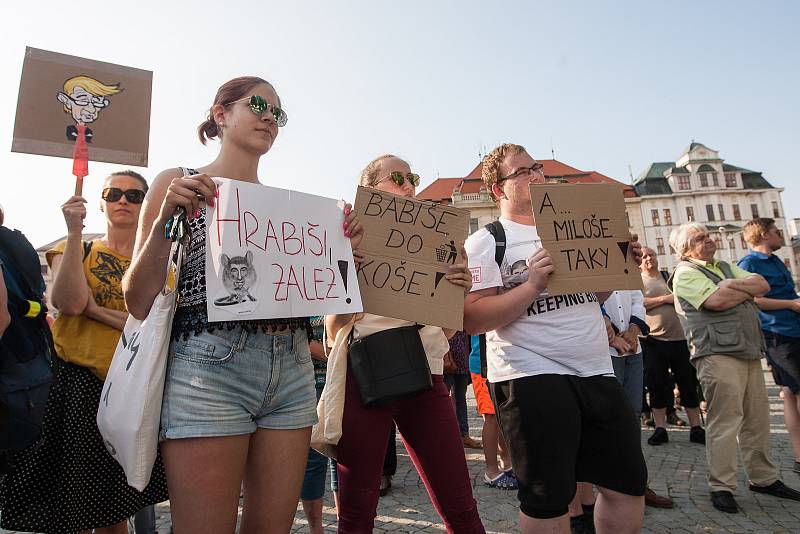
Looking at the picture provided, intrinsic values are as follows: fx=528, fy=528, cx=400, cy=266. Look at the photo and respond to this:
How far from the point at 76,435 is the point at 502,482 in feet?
10.9

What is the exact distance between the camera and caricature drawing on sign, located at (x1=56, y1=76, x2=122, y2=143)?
105 inches

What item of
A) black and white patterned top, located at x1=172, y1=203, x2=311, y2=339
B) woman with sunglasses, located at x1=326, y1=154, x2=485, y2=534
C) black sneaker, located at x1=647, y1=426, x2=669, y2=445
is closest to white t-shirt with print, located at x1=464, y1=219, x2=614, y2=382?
woman with sunglasses, located at x1=326, y1=154, x2=485, y2=534

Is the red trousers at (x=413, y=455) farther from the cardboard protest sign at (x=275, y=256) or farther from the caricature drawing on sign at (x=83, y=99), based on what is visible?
the caricature drawing on sign at (x=83, y=99)

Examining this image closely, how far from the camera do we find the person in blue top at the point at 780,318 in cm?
465

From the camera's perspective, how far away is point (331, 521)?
3.84m

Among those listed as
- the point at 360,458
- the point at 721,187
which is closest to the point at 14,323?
the point at 360,458

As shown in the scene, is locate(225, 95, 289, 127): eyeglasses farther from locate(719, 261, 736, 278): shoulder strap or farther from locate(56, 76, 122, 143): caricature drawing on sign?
locate(719, 261, 736, 278): shoulder strap

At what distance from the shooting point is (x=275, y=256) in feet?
6.00

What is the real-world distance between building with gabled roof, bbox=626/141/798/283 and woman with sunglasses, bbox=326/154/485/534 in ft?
185

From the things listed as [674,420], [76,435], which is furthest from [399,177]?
[674,420]

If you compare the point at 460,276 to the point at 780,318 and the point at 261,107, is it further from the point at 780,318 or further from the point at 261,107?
the point at 780,318

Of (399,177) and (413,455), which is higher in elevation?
(399,177)

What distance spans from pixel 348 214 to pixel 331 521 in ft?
8.91

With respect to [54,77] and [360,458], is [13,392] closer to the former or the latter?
[360,458]
